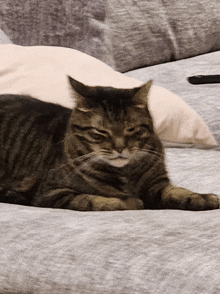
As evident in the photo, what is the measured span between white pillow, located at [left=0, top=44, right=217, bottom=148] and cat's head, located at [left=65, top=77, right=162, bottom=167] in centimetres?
43

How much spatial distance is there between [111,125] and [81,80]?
57cm

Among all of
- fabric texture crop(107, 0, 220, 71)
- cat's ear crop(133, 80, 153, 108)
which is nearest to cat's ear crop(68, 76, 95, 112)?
cat's ear crop(133, 80, 153, 108)

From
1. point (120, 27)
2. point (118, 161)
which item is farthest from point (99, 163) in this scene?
point (120, 27)

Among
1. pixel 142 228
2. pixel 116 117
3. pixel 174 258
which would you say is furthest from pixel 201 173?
pixel 174 258

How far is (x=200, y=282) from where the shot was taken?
2.34 feet

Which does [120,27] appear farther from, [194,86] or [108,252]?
[108,252]

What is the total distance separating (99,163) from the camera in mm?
1122

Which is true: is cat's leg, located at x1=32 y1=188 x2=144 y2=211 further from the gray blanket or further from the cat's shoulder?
the cat's shoulder

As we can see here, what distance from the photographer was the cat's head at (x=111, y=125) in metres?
1.07

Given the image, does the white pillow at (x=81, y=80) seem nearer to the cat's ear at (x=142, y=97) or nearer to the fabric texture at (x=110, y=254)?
the cat's ear at (x=142, y=97)

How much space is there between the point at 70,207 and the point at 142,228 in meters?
0.23

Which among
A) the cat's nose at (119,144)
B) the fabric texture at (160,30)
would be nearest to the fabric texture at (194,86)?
the fabric texture at (160,30)

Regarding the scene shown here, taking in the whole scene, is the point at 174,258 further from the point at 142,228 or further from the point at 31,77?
the point at 31,77

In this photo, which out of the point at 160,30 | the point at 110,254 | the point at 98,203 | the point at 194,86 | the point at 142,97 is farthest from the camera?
the point at 160,30
